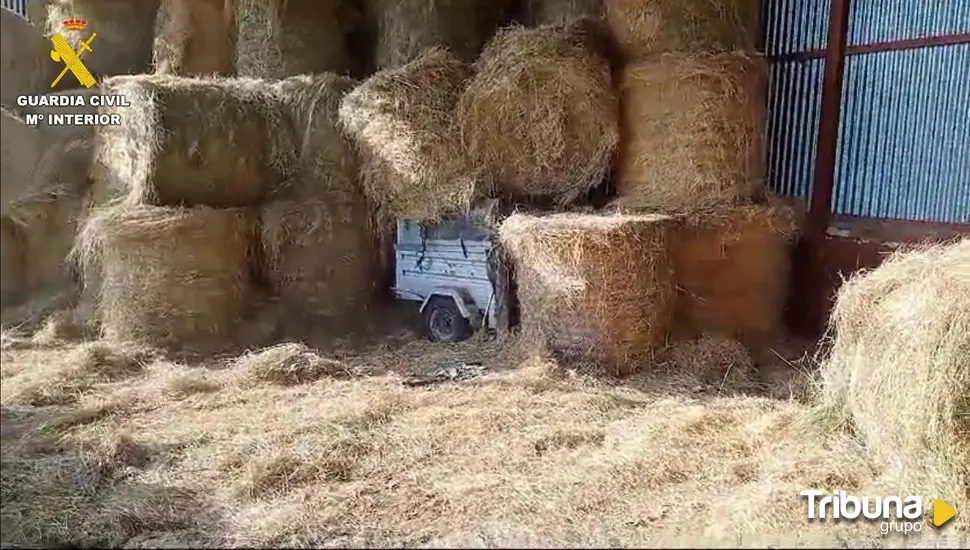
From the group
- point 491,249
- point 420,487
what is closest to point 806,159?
point 491,249

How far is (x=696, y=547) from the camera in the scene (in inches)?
57.5

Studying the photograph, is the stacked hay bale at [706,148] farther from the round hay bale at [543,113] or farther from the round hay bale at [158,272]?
the round hay bale at [158,272]

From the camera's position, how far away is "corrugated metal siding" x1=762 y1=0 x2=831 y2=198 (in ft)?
20.2

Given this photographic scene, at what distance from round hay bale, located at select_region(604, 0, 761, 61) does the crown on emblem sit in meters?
4.10

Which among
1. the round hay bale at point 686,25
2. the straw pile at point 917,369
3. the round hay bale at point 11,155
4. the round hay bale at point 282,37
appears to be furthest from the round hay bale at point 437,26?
the round hay bale at point 11,155

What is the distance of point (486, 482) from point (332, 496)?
64cm

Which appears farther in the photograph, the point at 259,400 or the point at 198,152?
the point at 198,152

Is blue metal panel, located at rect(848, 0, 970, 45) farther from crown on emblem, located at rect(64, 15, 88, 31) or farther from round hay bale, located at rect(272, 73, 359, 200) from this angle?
crown on emblem, located at rect(64, 15, 88, 31)

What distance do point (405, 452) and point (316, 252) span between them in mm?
2712

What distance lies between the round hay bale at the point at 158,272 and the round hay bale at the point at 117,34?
166 cm

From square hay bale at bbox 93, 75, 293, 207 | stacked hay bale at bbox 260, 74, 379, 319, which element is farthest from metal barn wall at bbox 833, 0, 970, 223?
square hay bale at bbox 93, 75, 293, 207

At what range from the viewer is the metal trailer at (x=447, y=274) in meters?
5.99

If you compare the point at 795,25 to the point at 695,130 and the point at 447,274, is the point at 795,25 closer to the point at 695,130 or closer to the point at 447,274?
the point at 695,130

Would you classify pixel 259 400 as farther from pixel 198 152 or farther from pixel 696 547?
pixel 696 547
